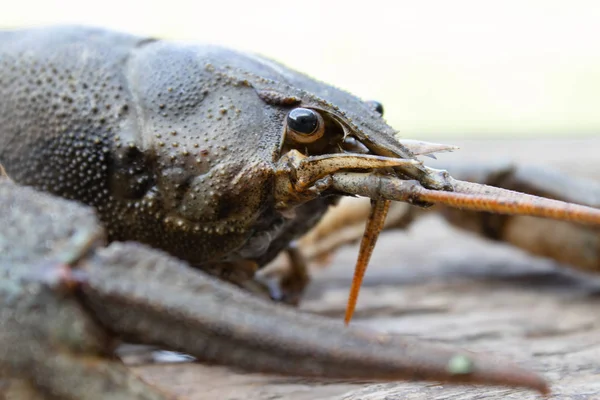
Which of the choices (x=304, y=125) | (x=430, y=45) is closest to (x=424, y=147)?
(x=304, y=125)

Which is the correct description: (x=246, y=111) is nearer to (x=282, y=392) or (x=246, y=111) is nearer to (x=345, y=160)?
(x=345, y=160)

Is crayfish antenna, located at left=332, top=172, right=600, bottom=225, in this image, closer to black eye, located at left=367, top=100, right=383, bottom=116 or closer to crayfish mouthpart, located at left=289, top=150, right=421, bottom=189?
crayfish mouthpart, located at left=289, top=150, right=421, bottom=189

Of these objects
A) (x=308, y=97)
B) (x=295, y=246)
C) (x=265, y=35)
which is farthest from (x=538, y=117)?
(x=308, y=97)

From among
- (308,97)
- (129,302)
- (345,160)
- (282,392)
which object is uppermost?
(308,97)

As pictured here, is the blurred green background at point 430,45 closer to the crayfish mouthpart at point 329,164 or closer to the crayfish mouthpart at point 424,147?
the crayfish mouthpart at point 424,147

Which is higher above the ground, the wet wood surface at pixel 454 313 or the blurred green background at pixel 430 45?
the blurred green background at pixel 430 45

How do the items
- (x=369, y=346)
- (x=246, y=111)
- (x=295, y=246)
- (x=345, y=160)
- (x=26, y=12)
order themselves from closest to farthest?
(x=369, y=346) → (x=345, y=160) → (x=246, y=111) → (x=295, y=246) → (x=26, y=12)

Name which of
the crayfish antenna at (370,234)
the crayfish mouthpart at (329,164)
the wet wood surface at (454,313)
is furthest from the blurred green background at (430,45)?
the crayfish mouthpart at (329,164)

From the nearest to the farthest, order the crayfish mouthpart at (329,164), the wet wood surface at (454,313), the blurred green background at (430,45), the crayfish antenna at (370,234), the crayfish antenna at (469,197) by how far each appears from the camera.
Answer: the crayfish antenna at (469,197) < the crayfish mouthpart at (329,164) < the crayfish antenna at (370,234) < the wet wood surface at (454,313) < the blurred green background at (430,45)
